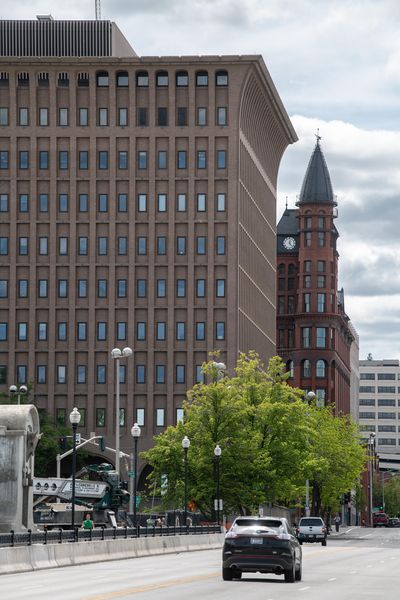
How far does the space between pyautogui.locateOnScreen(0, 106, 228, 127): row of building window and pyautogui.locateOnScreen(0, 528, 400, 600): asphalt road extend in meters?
87.2

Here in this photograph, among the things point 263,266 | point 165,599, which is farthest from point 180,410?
point 165,599

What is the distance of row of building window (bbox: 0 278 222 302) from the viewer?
132500 millimetres

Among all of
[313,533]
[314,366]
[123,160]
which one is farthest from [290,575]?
[314,366]

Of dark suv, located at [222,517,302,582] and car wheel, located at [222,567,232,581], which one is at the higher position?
dark suv, located at [222,517,302,582]

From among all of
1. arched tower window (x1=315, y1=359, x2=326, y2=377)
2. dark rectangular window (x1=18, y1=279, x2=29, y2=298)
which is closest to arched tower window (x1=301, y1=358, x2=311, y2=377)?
arched tower window (x1=315, y1=359, x2=326, y2=377)

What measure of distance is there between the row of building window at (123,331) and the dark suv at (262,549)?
93.8 metres

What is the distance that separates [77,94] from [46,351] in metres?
23.5

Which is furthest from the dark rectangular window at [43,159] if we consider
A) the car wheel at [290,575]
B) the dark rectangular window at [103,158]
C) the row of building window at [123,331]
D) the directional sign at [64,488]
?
the car wheel at [290,575]

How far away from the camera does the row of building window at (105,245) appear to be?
133 m

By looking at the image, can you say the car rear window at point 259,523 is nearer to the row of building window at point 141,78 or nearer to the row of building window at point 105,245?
the row of building window at point 105,245

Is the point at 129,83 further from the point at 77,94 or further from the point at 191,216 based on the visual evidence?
the point at 191,216

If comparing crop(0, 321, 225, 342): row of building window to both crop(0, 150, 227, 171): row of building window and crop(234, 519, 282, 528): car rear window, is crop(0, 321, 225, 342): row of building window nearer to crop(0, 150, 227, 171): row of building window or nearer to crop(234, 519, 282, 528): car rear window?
crop(0, 150, 227, 171): row of building window

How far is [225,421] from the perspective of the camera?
301 ft

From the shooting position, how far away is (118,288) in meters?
133
